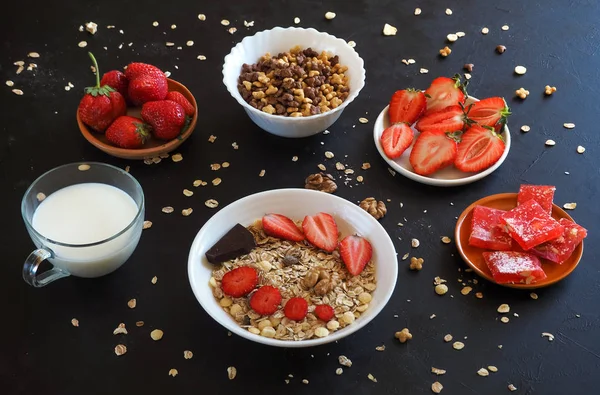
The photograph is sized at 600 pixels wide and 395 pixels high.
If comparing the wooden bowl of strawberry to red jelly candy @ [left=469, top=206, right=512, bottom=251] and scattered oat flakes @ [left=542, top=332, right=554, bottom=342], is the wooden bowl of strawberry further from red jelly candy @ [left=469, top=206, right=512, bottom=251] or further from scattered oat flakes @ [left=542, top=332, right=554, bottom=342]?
scattered oat flakes @ [left=542, top=332, right=554, bottom=342]

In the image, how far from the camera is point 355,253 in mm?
1240

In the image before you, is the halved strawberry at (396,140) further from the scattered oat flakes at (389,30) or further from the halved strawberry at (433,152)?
the scattered oat flakes at (389,30)

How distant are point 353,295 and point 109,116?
2.31 feet

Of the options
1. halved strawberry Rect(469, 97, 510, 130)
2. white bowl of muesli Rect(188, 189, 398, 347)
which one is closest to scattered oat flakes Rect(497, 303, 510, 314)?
white bowl of muesli Rect(188, 189, 398, 347)

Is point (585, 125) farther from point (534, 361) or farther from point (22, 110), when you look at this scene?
point (22, 110)

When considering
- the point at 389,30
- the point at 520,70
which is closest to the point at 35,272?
the point at 389,30

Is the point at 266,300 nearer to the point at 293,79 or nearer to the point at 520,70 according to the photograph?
the point at 293,79

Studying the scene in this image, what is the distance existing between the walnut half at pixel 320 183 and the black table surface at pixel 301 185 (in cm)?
2

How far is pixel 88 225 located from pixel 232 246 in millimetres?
282

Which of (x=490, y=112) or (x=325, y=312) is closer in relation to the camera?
(x=325, y=312)

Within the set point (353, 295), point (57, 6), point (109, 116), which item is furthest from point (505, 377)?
point (57, 6)

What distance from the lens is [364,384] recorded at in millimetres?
1137

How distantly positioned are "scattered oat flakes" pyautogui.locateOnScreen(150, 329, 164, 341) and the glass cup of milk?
16cm

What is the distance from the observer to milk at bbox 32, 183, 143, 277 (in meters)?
1.18
